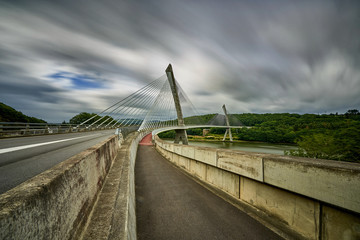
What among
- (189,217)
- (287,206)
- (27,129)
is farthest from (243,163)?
(27,129)

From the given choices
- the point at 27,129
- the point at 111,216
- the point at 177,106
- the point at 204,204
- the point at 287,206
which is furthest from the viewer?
the point at 177,106

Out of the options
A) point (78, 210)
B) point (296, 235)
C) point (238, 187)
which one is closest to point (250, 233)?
point (296, 235)

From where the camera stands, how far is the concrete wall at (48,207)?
0.80m

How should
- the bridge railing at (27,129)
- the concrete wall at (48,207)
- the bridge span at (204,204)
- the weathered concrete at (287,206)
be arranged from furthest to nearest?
the bridge railing at (27,129) → the weathered concrete at (287,206) → the bridge span at (204,204) → the concrete wall at (48,207)

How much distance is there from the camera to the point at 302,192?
2.26 m

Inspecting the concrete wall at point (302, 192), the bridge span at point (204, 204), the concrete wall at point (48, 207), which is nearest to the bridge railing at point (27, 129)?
the bridge span at point (204, 204)

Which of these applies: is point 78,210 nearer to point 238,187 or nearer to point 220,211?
point 220,211

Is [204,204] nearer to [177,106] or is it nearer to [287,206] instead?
[287,206]

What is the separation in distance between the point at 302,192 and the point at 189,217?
7.07 feet

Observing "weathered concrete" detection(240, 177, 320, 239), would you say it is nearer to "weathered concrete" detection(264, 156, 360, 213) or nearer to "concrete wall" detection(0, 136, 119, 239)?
"weathered concrete" detection(264, 156, 360, 213)

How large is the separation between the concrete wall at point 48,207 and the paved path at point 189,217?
1.61 m

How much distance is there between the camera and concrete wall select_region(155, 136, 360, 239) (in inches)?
73.9

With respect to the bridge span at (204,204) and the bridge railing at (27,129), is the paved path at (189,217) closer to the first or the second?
the bridge span at (204,204)

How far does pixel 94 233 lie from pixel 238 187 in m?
3.03
